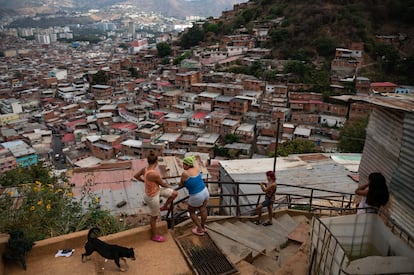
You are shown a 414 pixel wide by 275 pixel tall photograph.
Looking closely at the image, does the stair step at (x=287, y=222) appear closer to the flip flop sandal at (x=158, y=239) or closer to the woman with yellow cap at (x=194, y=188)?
the woman with yellow cap at (x=194, y=188)

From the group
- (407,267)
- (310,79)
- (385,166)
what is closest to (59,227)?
(407,267)

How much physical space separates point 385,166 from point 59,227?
4497 mm

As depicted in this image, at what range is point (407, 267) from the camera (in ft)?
9.60

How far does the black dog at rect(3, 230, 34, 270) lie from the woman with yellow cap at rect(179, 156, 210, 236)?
6.08 feet

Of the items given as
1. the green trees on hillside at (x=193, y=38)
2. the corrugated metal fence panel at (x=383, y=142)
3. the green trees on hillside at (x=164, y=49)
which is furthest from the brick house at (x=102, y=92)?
the corrugated metal fence panel at (x=383, y=142)

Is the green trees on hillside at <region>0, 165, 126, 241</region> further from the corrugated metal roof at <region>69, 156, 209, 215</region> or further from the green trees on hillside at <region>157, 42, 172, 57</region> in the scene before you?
the green trees on hillside at <region>157, 42, 172, 57</region>

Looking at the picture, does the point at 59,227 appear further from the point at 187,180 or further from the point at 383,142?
the point at 383,142

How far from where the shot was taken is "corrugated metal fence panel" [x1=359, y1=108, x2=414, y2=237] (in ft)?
11.8

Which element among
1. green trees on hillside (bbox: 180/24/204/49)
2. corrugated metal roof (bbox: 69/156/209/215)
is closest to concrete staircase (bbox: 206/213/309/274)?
corrugated metal roof (bbox: 69/156/209/215)

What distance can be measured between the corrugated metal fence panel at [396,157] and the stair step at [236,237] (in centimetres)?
168

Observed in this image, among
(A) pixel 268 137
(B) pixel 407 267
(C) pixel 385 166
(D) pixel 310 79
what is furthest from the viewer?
(D) pixel 310 79

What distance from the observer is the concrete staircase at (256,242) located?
158 inches

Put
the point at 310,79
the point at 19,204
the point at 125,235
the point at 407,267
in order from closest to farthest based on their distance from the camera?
1. the point at 407,267
2. the point at 125,235
3. the point at 19,204
4. the point at 310,79

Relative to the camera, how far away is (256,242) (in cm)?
455
